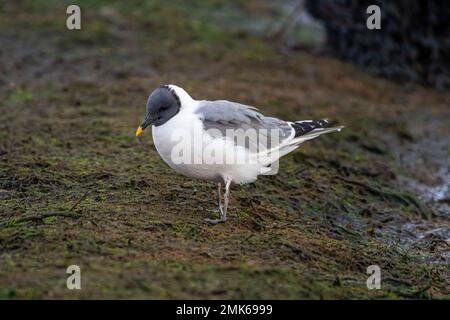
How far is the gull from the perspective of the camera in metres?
5.71

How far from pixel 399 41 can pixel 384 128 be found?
225cm

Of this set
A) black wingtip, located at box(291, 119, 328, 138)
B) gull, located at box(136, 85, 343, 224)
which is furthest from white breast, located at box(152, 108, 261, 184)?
black wingtip, located at box(291, 119, 328, 138)

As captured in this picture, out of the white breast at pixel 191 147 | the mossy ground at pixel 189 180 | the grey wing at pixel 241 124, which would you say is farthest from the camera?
the grey wing at pixel 241 124

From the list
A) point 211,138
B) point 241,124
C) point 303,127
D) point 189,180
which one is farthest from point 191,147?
point 189,180

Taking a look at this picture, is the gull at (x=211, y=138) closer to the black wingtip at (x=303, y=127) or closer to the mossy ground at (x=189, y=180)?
the black wingtip at (x=303, y=127)

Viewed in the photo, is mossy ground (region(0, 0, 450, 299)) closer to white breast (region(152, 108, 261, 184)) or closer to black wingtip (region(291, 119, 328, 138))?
white breast (region(152, 108, 261, 184))

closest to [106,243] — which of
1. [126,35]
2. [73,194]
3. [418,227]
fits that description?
[73,194]

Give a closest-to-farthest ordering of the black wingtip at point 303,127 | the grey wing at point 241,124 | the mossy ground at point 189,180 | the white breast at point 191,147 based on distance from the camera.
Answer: the mossy ground at point 189,180 → the white breast at point 191,147 → the grey wing at point 241,124 → the black wingtip at point 303,127

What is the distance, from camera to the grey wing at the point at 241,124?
19.3 feet

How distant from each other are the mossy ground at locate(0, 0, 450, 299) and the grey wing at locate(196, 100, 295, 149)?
0.63 meters

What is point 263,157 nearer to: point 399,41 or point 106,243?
point 106,243

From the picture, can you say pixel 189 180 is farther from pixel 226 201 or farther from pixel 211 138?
pixel 211 138

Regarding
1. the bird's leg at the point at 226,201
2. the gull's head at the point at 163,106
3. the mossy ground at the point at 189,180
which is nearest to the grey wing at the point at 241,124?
the gull's head at the point at 163,106

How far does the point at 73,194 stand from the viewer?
6.32m
